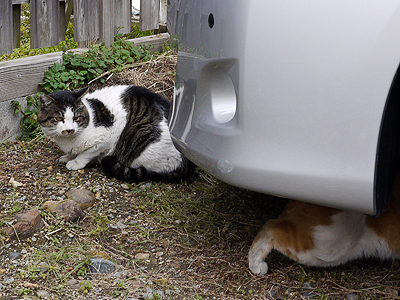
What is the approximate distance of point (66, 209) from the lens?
2693 millimetres

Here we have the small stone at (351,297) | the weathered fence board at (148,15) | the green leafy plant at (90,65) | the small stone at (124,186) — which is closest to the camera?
the small stone at (351,297)

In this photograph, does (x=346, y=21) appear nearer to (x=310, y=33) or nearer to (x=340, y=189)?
(x=310, y=33)

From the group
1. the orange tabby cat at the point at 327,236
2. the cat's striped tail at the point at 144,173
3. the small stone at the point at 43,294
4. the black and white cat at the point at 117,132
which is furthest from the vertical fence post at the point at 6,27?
the orange tabby cat at the point at 327,236

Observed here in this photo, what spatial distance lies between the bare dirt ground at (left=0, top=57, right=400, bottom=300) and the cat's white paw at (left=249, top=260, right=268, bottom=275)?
0.03 meters

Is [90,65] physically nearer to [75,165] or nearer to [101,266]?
[75,165]

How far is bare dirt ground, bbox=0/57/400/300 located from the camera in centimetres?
216

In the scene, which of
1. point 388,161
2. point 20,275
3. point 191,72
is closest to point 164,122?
point 191,72

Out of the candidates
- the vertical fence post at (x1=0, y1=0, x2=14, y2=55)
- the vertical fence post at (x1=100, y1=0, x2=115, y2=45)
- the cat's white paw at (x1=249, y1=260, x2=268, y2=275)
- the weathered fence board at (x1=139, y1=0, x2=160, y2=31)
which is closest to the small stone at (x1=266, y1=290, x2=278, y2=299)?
the cat's white paw at (x1=249, y1=260, x2=268, y2=275)

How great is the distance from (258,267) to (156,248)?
1.91 ft

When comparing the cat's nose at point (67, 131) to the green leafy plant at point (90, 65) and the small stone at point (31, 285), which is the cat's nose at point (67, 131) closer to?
the green leafy plant at point (90, 65)

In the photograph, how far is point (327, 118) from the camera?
1.60m

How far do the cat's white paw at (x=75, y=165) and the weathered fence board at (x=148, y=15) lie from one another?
2.10 metres

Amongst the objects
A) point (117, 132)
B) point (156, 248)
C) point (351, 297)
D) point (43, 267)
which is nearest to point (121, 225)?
point (156, 248)

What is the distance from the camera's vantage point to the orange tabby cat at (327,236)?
219cm
